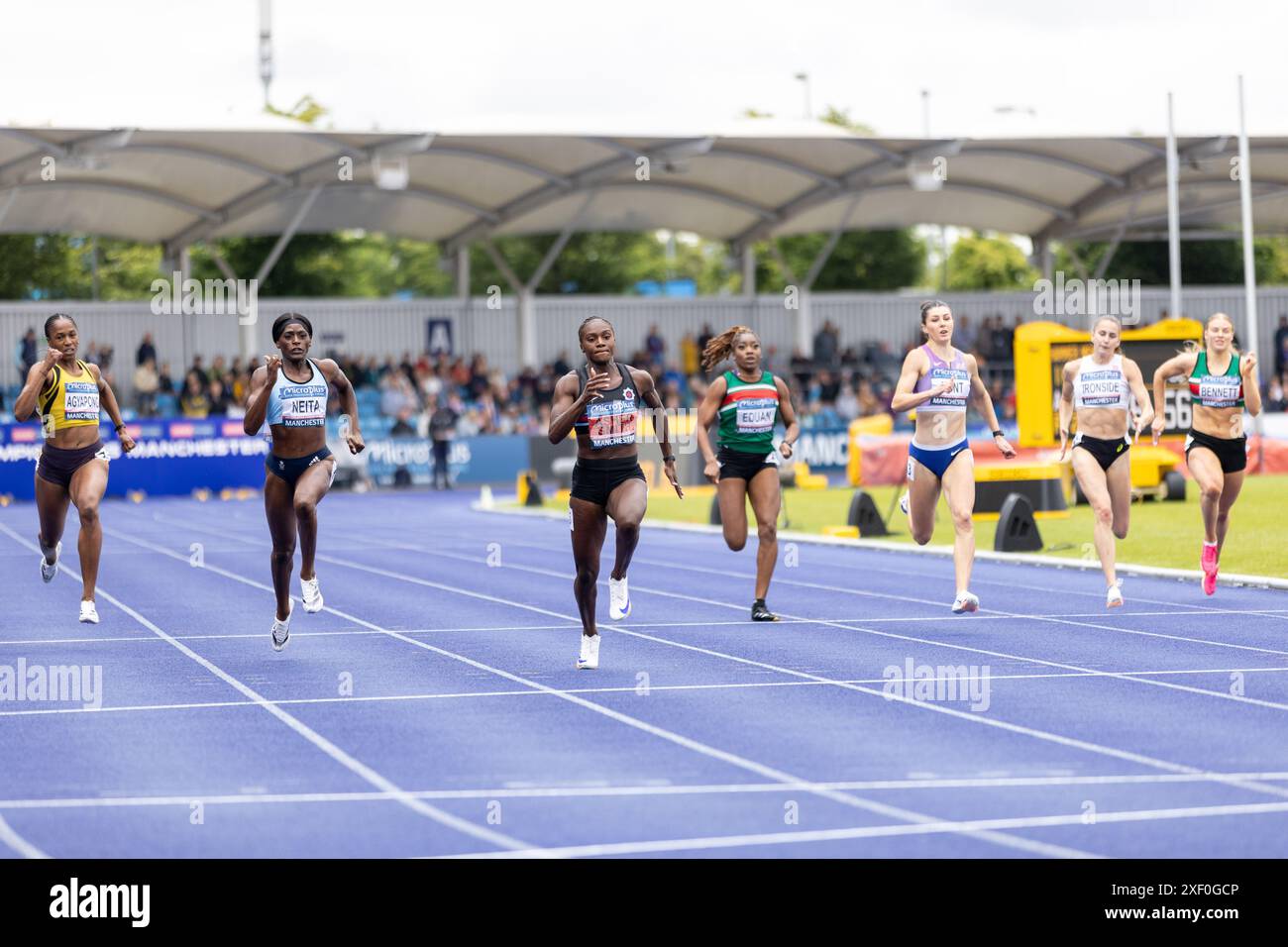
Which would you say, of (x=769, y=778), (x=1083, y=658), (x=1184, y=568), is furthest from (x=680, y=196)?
(x=769, y=778)

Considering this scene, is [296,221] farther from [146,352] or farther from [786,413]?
[786,413]

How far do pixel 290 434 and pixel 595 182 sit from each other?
32.1m

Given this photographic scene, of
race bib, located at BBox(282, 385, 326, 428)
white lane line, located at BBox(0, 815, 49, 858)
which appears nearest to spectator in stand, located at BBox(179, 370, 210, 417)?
race bib, located at BBox(282, 385, 326, 428)

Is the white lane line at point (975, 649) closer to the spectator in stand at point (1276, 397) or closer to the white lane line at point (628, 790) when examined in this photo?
the white lane line at point (628, 790)

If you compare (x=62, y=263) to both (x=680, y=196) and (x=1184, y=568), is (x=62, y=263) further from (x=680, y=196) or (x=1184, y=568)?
(x=1184, y=568)

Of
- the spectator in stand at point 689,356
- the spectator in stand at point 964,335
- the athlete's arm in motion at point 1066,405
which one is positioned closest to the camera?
the athlete's arm in motion at point 1066,405

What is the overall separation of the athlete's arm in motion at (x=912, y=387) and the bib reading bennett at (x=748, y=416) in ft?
2.92

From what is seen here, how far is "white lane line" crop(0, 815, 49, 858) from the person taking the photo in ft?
21.5

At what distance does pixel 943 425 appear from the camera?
13906 millimetres

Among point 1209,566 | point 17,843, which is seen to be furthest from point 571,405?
point 1209,566

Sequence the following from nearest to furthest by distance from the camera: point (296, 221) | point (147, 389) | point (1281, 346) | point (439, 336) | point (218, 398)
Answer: point (218, 398), point (147, 389), point (296, 221), point (439, 336), point (1281, 346)

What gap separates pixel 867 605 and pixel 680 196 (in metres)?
32.9

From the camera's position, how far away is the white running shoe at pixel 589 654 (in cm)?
1138
